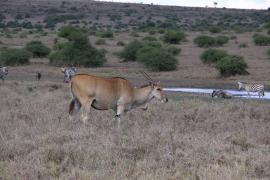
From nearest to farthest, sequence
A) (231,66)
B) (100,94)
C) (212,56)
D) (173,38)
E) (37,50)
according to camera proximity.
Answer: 1. (100,94)
2. (231,66)
3. (212,56)
4. (37,50)
5. (173,38)

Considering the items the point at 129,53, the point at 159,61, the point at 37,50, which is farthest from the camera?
the point at 37,50

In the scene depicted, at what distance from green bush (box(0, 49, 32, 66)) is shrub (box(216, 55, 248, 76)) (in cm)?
1601

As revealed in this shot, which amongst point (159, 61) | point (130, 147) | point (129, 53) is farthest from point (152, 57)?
point (130, 147)

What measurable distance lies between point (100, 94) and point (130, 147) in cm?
389

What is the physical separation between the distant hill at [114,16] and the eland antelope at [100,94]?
279 ft

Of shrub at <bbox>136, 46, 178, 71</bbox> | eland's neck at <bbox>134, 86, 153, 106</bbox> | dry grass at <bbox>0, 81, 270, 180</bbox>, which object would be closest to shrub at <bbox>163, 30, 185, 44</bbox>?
shrub at <bbox>136, 46, 178, 71</bbox>

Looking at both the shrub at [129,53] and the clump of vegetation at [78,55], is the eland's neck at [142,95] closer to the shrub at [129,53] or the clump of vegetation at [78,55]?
the clump of vegetation at [78,55]

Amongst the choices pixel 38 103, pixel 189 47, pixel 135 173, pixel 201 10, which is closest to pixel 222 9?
pixel 201 10

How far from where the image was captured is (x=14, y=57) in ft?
152

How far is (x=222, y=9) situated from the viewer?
149 m

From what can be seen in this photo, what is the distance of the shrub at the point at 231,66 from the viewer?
36.8 m

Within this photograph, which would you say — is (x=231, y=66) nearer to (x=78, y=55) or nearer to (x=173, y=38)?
(x=78, y=55)

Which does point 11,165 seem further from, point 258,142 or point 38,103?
point 38,103

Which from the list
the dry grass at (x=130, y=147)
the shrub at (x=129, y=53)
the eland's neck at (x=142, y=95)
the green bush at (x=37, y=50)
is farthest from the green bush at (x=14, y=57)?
the eland's neck at (x=142, y=95)
